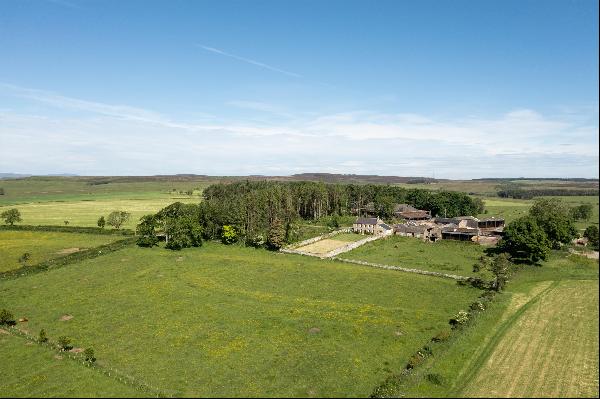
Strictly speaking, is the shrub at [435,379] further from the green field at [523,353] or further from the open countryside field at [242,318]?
the open countryside field at [242,318]

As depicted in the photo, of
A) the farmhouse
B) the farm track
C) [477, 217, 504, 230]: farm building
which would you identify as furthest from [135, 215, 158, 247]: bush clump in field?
[477, 217, 504, 230]: farm building

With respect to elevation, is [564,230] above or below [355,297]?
above

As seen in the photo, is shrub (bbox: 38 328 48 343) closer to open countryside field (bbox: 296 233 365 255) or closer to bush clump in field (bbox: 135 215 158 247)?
bush clump in field (bbox: 135 215 158 247)

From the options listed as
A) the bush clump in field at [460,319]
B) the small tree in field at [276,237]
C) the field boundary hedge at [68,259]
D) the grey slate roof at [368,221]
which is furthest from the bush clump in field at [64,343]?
the grey slate roof at [368,221]

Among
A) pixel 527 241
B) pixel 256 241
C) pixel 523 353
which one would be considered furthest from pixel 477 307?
pixel 256 241

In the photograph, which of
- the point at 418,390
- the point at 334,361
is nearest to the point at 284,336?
the point at 334,361

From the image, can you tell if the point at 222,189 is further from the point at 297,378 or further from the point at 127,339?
the point at 297,378

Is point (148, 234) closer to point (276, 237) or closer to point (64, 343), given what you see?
point (276, 237)
